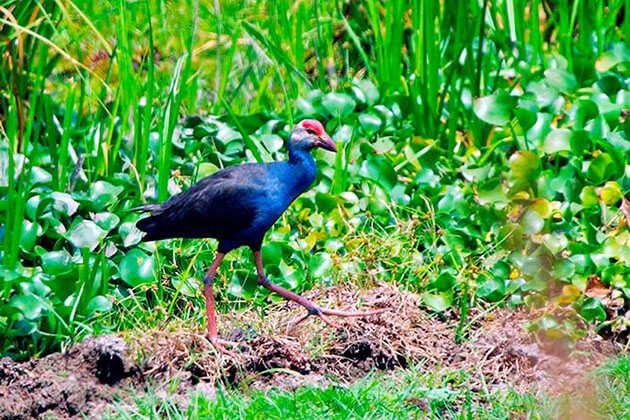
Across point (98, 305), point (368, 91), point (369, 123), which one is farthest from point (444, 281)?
point (368, 91)

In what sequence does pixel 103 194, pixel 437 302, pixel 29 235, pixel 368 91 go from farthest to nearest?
pixel 368 91
pixel 103 194
pixel 29 235
pixel 437 302

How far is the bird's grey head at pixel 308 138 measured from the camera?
429cm

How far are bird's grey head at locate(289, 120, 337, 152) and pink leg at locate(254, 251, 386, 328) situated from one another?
436 millimetres

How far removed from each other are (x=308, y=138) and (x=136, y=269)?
2.85 feet

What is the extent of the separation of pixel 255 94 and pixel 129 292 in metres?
2.13

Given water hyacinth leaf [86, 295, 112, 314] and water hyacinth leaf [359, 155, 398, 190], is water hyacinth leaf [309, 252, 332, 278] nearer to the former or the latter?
water hyacinth leaf [359, 155, 398, 190]

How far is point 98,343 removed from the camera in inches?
157

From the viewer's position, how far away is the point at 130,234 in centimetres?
468

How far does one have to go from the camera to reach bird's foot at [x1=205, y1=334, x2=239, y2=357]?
13.4 ft

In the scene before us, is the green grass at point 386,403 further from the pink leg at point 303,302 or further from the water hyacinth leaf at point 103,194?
the water hyacinth leaf at point 103,194

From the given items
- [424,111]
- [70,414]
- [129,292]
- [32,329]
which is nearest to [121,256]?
[129,292]

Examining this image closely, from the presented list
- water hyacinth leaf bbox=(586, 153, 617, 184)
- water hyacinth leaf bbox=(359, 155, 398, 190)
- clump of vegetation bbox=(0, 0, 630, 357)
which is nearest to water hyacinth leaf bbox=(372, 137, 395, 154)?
clump of vegetation bbox=(0, 0, 630, 357)

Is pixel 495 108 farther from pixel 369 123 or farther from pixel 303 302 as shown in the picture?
pixel 303 302

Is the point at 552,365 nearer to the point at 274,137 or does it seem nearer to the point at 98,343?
the point at 98,343
